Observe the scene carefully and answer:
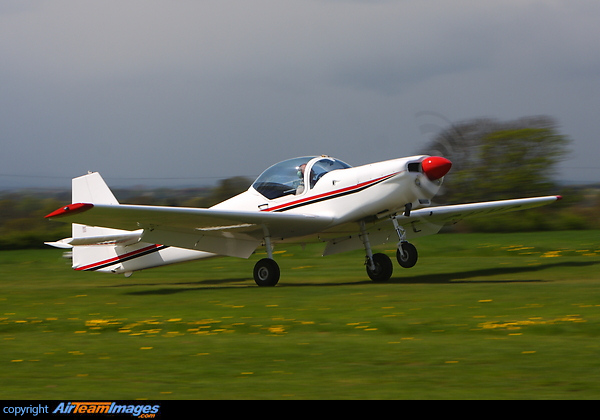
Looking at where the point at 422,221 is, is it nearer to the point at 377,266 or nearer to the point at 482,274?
the point at 482,274

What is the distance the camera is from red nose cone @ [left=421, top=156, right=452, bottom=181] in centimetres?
1384

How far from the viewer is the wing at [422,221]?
16281mm

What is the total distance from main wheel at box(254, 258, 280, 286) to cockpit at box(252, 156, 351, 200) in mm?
1464

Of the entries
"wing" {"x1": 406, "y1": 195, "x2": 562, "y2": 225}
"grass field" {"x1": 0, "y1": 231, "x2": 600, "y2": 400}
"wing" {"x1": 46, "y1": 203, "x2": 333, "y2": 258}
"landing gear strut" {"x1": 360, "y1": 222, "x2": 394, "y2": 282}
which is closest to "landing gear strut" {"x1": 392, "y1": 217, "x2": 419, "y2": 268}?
"landing gear strut" {"x1": 360, "y1": 222, "x2": 394, "y2": 282}

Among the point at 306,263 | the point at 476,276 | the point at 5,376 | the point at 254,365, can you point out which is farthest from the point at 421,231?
the point at 5,376

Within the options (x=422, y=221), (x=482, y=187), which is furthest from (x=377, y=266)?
(x=482, y=187)

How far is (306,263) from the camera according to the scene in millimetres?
22531

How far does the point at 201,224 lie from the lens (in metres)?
14.5

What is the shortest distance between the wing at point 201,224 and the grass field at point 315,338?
1034 mm

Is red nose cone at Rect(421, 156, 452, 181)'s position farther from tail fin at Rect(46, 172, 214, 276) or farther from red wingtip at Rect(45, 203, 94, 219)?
red wingtip at Rect(45, 203, 94, 219)

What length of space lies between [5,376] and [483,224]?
96.6ft
